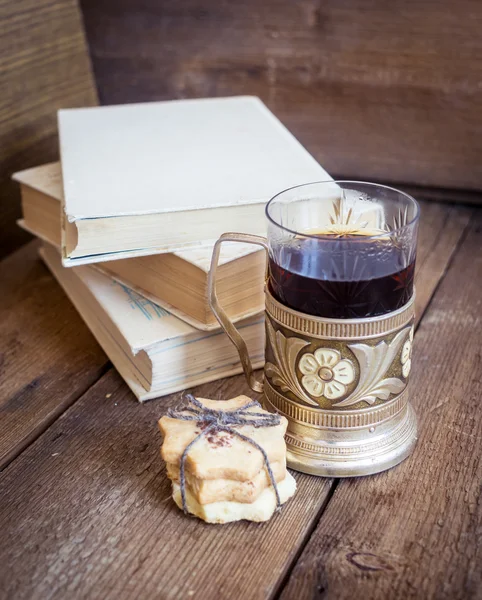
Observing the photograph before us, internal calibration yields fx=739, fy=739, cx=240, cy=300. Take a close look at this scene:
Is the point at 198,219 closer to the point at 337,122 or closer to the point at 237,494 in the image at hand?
the point at 237,494

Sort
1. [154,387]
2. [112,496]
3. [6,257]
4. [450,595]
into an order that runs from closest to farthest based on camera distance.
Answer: [450,595], [112,496], [154,387], [6,257]

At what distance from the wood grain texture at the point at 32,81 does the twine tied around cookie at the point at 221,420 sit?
0.67 m

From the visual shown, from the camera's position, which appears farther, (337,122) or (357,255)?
(337,122)

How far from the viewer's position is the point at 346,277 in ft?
2.13

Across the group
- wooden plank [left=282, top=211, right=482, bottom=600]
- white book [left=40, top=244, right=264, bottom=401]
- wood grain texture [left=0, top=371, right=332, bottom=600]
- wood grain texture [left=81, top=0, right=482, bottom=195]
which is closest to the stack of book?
white book [left=40, top=244, right=264, bottom=401]

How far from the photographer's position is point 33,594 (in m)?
0.59

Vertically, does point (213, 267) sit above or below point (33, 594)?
above

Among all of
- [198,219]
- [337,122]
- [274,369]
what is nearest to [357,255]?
[274,369]

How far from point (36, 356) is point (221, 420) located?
13.6 inches

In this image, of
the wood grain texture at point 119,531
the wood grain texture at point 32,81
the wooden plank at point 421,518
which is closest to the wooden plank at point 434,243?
the wooden plank at point 421,518

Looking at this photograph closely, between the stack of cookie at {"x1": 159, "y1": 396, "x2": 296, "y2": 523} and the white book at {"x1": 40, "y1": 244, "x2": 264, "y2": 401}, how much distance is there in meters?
0.14

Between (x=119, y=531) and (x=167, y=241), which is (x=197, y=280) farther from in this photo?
(x=119, y=531)

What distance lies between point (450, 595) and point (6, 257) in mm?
901

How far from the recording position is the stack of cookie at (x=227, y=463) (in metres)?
0.63
